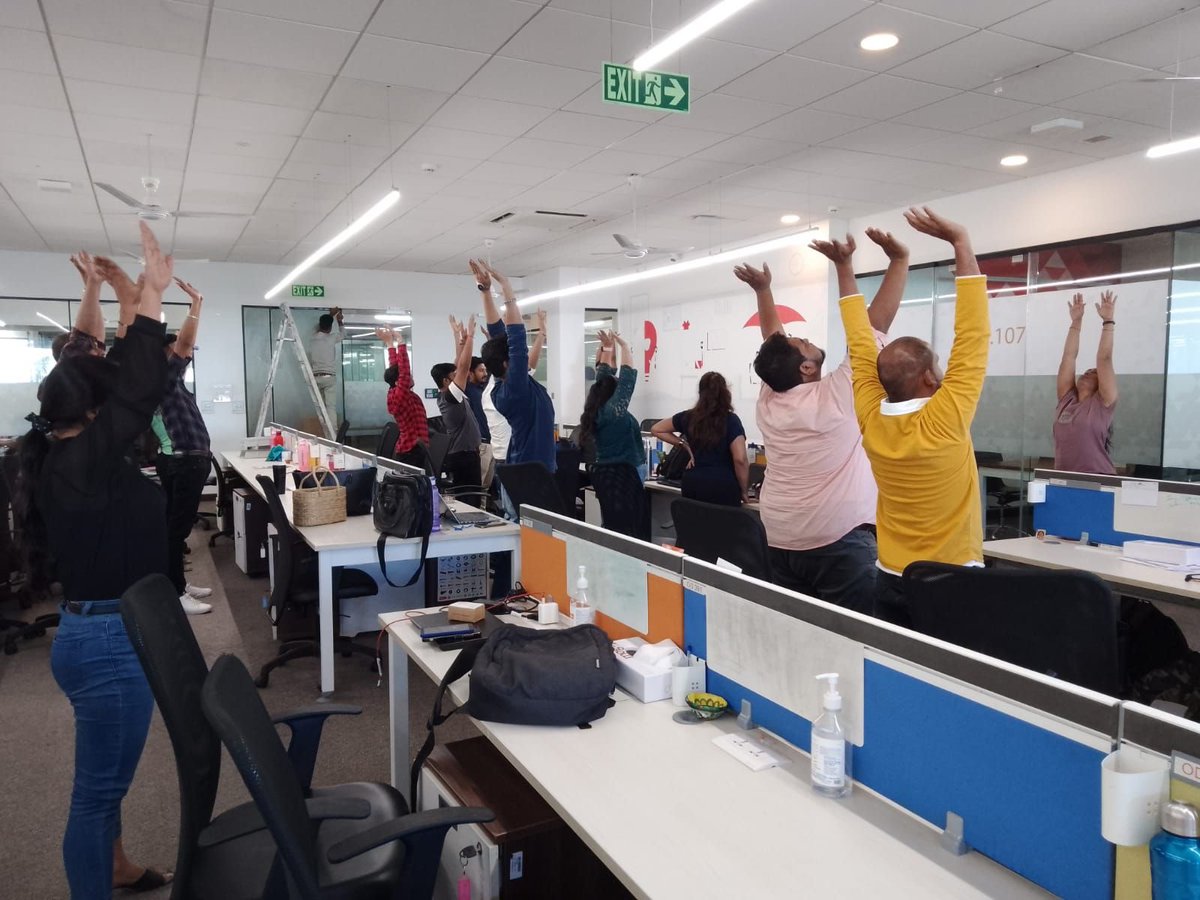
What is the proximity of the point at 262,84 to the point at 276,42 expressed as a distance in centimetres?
62

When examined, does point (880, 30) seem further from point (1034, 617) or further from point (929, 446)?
point (1034, 617)

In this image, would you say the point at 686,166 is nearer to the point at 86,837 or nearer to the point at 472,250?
the point at 472,250

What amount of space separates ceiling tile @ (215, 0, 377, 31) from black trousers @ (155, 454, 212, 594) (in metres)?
2.59

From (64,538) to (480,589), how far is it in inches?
105

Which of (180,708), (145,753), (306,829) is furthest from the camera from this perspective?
(145,753)

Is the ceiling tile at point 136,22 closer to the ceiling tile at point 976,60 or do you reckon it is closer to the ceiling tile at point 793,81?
the ceiling tile at point 793,81

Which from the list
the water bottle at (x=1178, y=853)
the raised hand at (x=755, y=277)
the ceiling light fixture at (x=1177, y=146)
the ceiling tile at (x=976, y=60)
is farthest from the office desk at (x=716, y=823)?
the ceiling light fixture at (x=1177, y=146)

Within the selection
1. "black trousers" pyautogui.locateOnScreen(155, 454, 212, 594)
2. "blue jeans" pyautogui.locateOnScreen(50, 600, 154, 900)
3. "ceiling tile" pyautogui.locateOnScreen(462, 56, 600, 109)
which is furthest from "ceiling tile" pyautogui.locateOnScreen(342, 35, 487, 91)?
"blue jeans" pyautogui.locateOnScreen(50, 600, 154, 900)

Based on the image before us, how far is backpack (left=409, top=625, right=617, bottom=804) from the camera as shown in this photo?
184 centimetres

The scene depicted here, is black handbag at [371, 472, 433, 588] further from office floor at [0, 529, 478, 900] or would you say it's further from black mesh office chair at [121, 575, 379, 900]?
black mesh office chair at [121, 575, 379, 900]

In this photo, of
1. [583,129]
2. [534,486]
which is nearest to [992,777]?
[534,486]

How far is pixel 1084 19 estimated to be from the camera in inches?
155

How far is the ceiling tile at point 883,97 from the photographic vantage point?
4773 millimetres

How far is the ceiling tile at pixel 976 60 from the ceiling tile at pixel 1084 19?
0.30 feet
